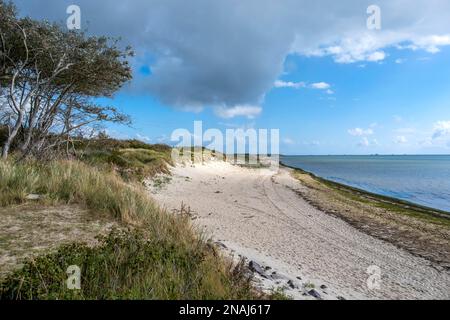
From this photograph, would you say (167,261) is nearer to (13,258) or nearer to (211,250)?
(211,250)

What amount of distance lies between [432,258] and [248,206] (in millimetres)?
8686

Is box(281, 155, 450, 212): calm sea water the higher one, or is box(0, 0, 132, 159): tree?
box(0, 0, 132, 159): tree

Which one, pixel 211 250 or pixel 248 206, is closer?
pixel 211 250

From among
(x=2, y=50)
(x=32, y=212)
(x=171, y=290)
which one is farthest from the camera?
(x=2, y=50)

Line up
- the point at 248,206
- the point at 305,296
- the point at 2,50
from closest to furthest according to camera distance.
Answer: the point at 305,296 < the point at 2,50 < the point at 248,206

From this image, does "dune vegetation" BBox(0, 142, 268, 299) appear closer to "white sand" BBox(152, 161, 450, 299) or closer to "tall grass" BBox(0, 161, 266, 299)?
"tall grass" BBox(0, 161, 266, 299)
